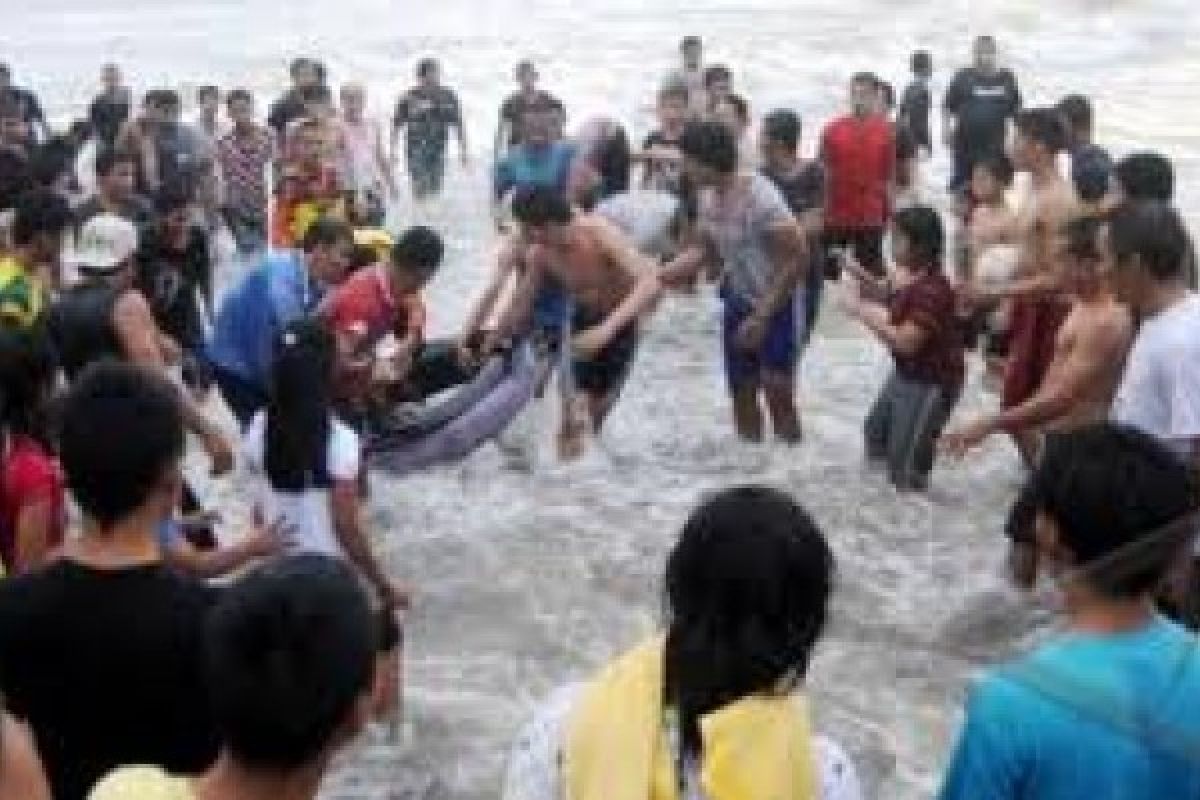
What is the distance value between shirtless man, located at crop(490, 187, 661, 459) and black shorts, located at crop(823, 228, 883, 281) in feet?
11.1

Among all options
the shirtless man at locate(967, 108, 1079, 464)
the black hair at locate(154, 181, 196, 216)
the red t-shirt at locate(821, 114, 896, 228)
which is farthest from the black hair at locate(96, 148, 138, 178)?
the shirtless man at locate(967, 108, 1079, 464)

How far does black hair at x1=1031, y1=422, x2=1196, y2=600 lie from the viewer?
2.88 m

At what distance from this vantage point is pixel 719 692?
2482 millimetres

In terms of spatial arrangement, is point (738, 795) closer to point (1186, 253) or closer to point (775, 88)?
point (1186, 253)

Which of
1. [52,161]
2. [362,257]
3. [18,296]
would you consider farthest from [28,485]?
[52,161]

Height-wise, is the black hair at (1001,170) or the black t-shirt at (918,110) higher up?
the black hair at (1001,170)

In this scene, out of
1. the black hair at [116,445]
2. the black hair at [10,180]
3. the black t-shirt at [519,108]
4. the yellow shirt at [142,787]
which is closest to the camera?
the yellow shirt at [142,787]

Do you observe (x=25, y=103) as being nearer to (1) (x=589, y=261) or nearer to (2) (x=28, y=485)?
(1) (x=589, y=261)

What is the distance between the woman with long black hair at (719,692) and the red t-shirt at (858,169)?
875cm

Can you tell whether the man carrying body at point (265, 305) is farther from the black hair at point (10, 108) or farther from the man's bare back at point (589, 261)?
the black hair at point (10, 108)

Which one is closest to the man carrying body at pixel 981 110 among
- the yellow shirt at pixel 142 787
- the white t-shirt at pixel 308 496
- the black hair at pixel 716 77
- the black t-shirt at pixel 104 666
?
the black hair at pixel 716 77

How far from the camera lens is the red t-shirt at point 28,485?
4234 mm

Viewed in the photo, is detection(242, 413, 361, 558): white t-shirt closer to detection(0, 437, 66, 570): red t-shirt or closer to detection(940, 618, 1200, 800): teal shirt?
detection(0, 437, 66, 570): red t-shirt

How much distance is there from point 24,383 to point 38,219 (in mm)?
2314
